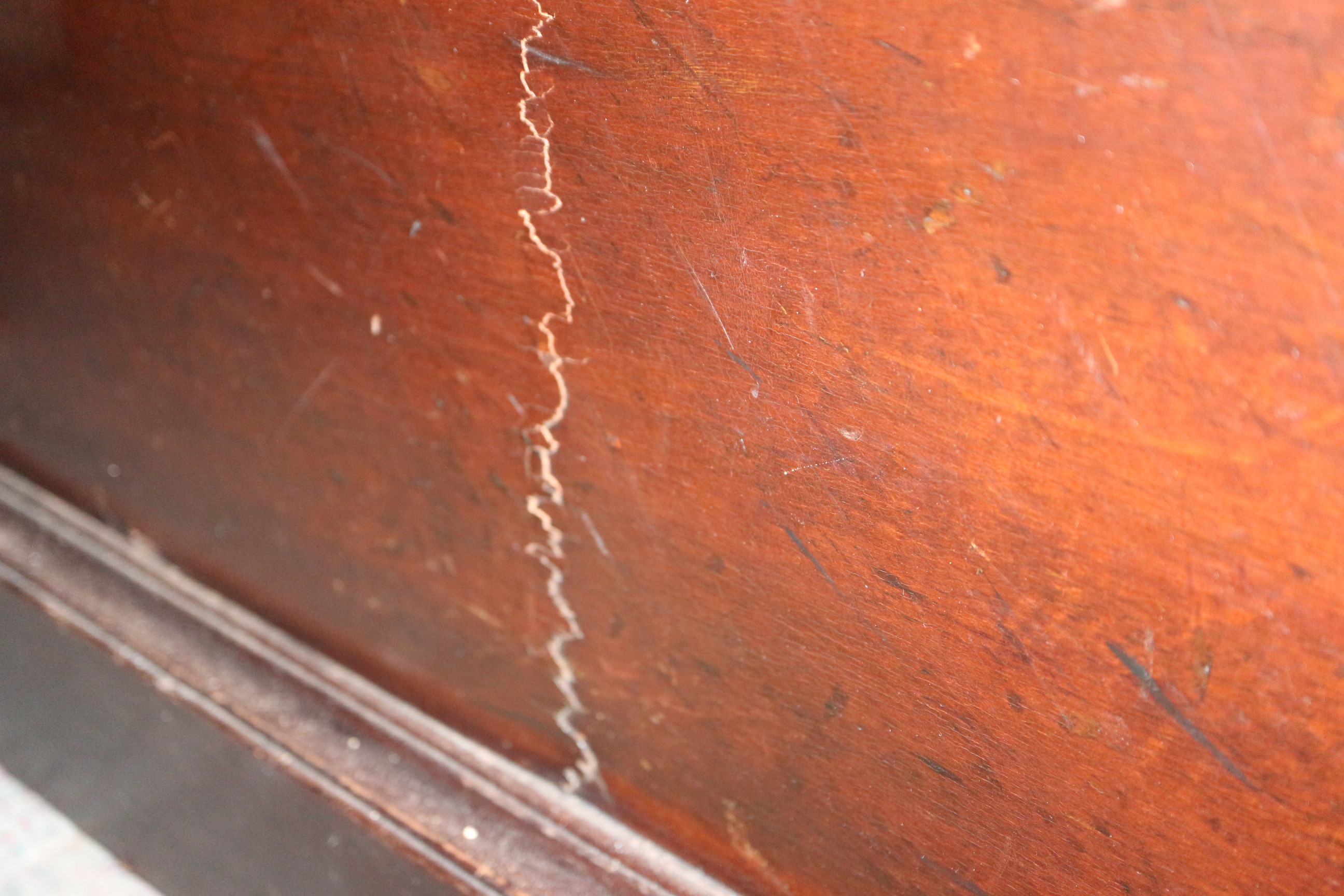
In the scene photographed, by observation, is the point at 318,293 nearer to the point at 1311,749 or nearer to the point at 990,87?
the point at 990,87

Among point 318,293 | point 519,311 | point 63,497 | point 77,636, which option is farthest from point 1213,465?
point 63,497

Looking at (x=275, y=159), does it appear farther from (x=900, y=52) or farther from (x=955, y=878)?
(x=955, y=878)

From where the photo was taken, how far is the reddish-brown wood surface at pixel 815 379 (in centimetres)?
48

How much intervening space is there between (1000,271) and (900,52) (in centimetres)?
12

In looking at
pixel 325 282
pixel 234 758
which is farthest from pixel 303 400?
pixel 234 758

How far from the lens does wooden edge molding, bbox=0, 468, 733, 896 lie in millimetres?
967

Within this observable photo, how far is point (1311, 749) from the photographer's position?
518 millimetres

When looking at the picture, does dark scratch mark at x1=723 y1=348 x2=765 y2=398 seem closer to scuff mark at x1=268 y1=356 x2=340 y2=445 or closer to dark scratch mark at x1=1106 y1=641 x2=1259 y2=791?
dark scratch mark at x1=1106 y1=641 x2=1259 y2=791

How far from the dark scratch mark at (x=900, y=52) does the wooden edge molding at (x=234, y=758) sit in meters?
0.66

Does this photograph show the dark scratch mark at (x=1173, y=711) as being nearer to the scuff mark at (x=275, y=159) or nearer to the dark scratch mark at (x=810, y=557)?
the dark scratch mark at (x=810, y=557)

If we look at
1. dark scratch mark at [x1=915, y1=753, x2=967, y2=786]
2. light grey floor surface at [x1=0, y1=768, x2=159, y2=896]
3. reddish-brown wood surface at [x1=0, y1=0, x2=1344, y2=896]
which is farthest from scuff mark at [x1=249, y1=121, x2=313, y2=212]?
light grey floor surface at [x1=0, y1=768, x2=159, y2=896]

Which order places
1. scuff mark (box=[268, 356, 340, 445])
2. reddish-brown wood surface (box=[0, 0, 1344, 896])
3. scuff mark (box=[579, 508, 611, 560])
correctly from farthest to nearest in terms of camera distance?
1. scuff mark (box=[268, 356, 340, 445])
2. scuff mark (box=[579, 508, 611, 560])
3. reddish-brown wood surface (box=[0, 0, 1344, 896])

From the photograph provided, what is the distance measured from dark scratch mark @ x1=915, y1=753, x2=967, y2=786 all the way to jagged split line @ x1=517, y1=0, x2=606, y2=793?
0.31 m

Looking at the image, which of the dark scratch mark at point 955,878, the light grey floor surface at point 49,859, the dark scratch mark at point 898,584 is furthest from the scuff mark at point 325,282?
the light grey floor surface at point 49,859
